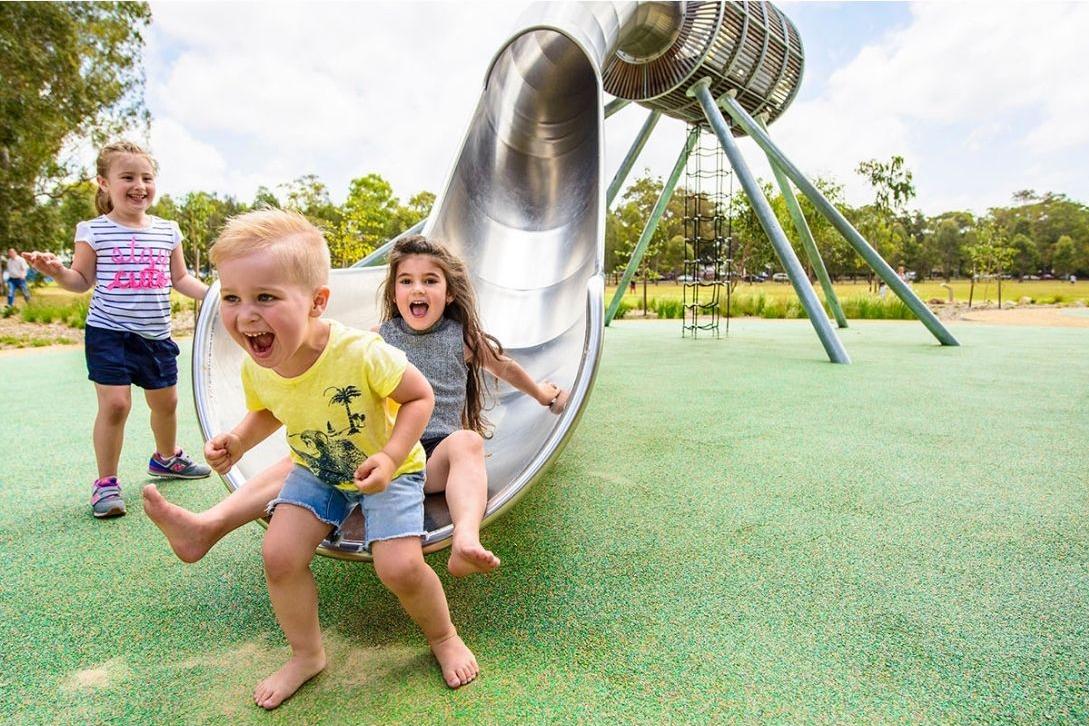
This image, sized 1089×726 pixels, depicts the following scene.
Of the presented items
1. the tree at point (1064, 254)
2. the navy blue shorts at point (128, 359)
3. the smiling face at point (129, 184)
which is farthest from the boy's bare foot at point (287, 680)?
the tree at point (1064, 254)

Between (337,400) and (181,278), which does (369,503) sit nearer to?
(337,400)

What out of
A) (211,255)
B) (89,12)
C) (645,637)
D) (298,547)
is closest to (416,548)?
(298,547)

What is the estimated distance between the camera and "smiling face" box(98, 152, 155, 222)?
8.22 feet

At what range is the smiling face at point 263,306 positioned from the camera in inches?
52.1

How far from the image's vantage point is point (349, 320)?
3051 mm

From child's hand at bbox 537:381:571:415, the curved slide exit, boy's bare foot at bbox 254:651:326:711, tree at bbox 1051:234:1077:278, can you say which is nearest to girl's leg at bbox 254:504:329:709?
boy's bare foot at bbox 254:651:326:711

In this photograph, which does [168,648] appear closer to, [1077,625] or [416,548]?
[416,548]

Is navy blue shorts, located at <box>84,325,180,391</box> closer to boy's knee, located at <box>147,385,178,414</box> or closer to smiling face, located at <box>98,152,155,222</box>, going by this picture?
boy's knee, located at <box>147,385,178,414</box>

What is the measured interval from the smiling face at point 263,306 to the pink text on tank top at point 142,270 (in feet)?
5.17

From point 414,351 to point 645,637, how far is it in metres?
1.14

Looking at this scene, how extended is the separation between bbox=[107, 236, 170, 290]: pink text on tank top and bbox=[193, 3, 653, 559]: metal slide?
665 millimetres

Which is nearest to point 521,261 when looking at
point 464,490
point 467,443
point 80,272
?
point 80,272

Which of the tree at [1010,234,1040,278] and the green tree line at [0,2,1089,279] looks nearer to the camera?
the green tree line at [0,2,1089,279]

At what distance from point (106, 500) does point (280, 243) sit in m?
1.75
